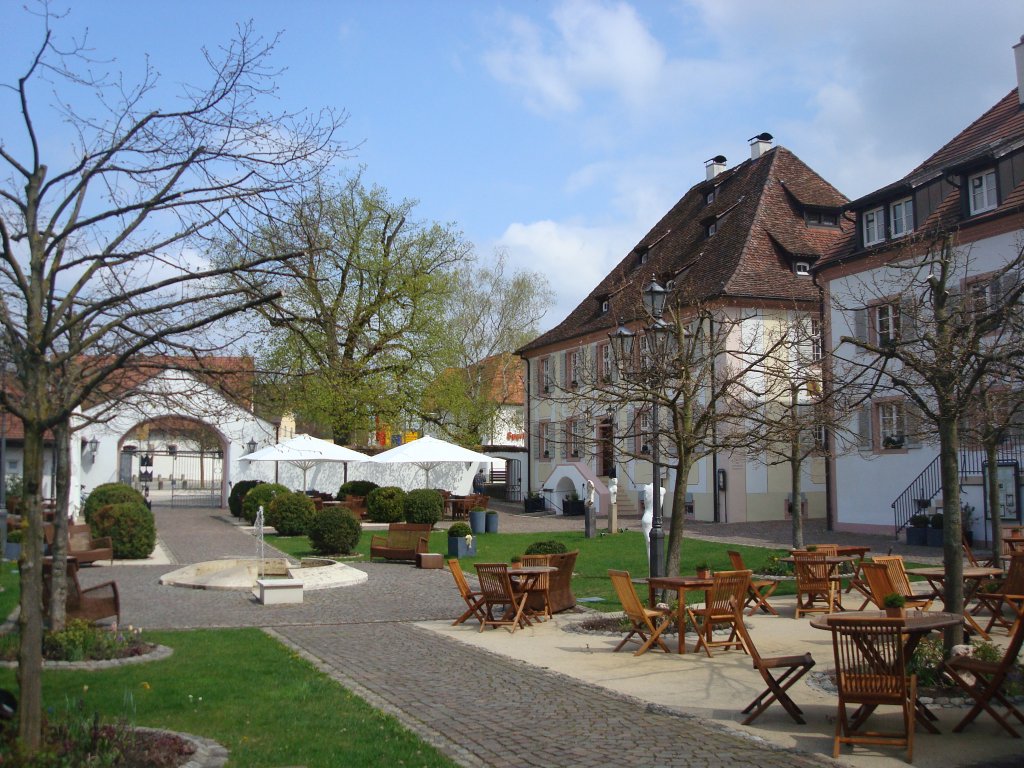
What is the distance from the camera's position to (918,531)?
2277 centimetres

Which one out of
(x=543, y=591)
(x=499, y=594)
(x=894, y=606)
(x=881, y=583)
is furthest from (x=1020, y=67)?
(x=894, y=606)

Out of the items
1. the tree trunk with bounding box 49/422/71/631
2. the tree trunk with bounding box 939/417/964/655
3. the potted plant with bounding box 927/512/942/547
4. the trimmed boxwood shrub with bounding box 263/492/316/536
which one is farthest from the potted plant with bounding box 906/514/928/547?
the tree trunk with bounding box 49/422/71/631

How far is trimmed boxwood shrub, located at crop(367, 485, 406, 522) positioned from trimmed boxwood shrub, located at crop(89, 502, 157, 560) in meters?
10.2

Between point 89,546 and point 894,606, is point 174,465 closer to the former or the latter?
point 89,546

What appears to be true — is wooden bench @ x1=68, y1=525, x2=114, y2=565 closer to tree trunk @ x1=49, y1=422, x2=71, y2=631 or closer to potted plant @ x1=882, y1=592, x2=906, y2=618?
tree trunk @ x1=49, y1=422, x2=71, y2=631

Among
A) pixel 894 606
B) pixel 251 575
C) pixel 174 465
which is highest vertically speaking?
pixel 174 465

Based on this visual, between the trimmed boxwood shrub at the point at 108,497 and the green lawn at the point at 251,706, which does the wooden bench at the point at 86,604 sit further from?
the trimmed boxwood shrub at the point at 108,497

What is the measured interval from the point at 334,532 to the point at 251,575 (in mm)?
4861

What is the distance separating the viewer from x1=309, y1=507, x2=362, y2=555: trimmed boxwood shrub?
22125 millimetres

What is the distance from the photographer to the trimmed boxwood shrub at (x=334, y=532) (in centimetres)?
2212

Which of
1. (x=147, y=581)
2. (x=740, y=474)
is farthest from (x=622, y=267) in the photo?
(x=147, y=581)

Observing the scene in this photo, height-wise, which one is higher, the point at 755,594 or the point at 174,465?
the point at 174,465

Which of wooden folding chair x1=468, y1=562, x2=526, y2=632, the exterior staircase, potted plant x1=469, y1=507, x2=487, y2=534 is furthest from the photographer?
potted plant x1=469, y1=507, x2=487, y2=534

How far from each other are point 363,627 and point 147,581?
21.5 feet
